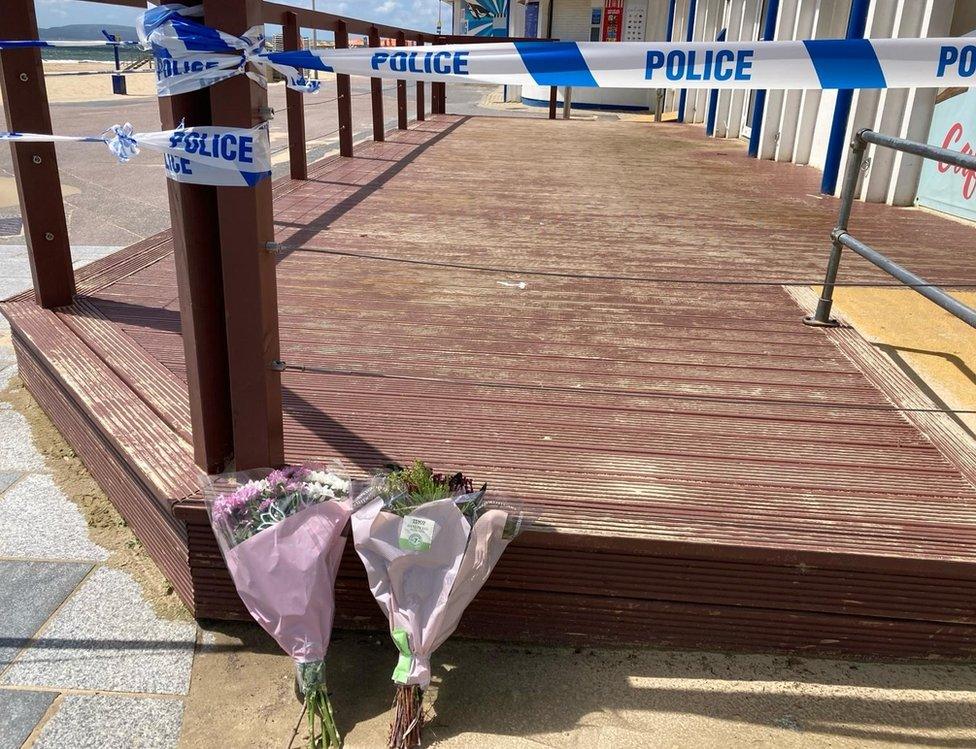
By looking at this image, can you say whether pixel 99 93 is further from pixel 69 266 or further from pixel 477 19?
pixel 69 266

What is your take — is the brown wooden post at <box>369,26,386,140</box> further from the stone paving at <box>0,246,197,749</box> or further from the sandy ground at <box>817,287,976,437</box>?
the stone paving at <box>0,246,197,749</box>

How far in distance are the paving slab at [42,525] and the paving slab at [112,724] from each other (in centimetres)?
66

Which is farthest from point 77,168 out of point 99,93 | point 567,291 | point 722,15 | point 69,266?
point 99,93

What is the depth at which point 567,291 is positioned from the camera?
417cm

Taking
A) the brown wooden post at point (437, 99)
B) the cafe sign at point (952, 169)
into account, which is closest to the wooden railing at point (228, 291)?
the cafe sign at point (952, 169)

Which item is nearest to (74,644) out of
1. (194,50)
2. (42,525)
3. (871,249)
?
(42,525)

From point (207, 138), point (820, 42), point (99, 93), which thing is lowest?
point (99, 93)

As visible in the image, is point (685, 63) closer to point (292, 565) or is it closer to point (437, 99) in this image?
point (292, 565)

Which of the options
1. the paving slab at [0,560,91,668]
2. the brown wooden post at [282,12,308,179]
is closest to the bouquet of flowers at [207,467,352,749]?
the paving slab at [0,560,91,668]

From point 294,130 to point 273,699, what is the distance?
551 centimetres

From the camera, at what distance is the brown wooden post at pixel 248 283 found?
76.3 inches

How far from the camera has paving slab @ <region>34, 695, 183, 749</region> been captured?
190cm

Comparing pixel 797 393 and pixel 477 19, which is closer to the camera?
pixel 797 393

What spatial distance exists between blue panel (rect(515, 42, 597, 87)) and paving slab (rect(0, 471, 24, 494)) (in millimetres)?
2322
